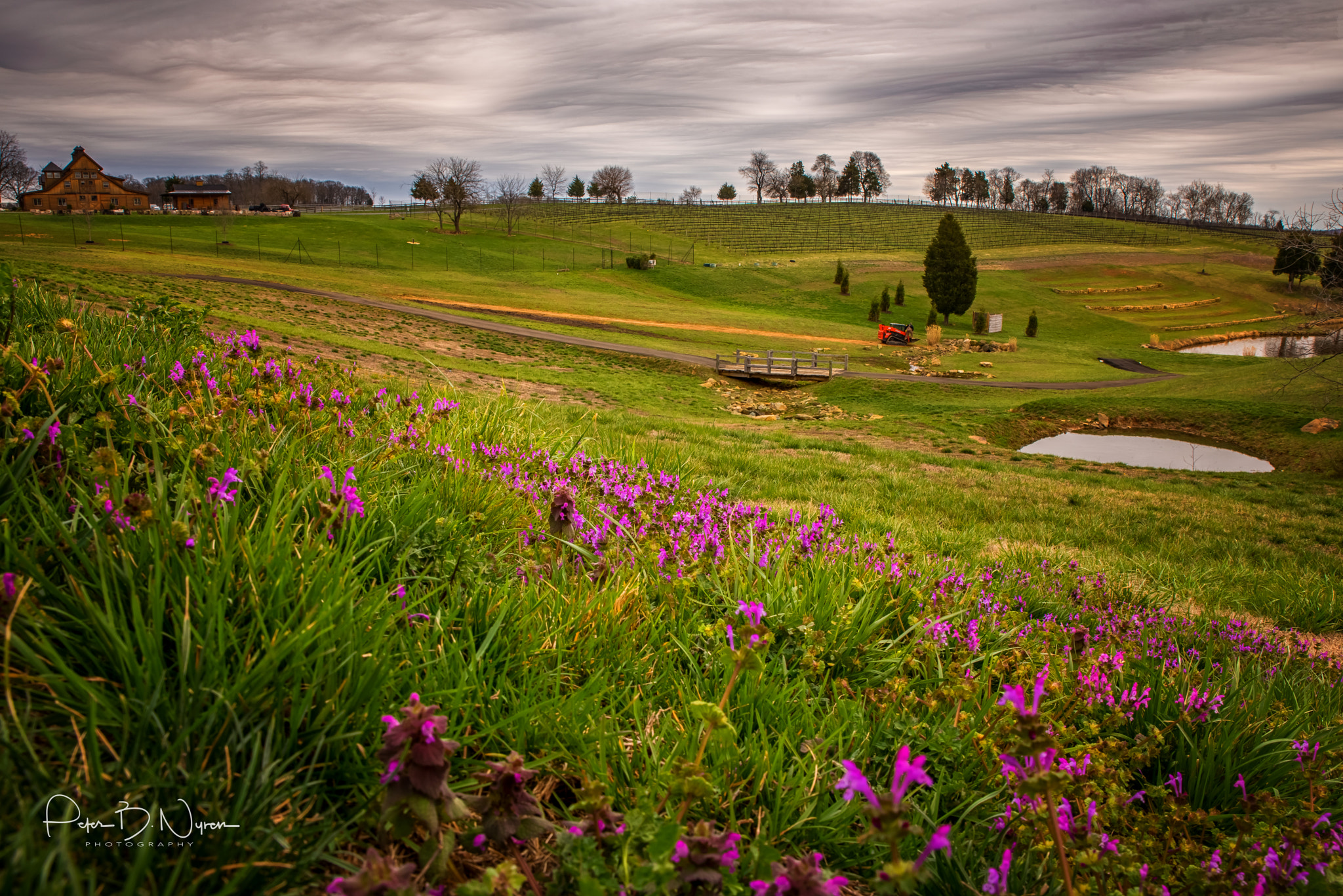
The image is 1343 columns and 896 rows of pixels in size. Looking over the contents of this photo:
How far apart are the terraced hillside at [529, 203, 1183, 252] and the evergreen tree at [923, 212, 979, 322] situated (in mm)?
42737

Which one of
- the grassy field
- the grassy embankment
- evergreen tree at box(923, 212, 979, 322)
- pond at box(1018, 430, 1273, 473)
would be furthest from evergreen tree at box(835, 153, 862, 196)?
the grassy field

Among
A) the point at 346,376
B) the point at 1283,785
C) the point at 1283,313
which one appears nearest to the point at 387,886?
the point at 1283,785

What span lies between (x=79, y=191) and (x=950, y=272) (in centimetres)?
12063

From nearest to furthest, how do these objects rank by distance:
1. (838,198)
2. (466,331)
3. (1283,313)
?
(466,331) → (1283,313) → (838,198)

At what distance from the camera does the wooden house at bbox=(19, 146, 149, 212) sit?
97.9 metres

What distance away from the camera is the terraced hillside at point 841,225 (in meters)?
106

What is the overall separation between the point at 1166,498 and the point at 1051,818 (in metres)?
14.5

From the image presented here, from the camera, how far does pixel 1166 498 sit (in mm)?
13102

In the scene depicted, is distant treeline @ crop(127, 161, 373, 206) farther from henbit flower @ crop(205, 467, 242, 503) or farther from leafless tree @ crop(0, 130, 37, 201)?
henbit flower @ crop(205, 467, 242, 503)

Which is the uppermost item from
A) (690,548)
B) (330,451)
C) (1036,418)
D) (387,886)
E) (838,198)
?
(838,198)

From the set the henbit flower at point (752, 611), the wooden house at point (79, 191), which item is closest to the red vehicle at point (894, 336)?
the henbit flower at point (752, 611)

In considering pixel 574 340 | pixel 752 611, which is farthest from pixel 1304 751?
pixel 574 340

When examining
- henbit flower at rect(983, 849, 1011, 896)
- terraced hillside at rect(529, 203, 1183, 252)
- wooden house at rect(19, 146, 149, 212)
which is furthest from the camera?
terraced hillside at rect(529, 203, 1183, 252)

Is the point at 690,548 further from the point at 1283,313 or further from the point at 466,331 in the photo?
the point at 1283,313
